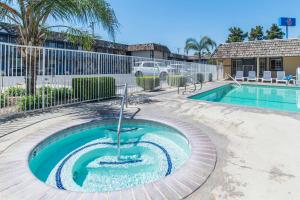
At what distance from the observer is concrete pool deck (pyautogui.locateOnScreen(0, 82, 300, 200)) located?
276 centimetres

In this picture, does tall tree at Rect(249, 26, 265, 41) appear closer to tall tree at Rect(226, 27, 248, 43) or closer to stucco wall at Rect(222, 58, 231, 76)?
tall tree at Rect(226, 27, 248, 43)

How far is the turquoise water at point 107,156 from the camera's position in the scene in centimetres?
368

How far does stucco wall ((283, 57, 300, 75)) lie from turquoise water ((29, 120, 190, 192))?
73.0ft

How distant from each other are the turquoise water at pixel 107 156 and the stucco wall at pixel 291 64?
22246 millimetres

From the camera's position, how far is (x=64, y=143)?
16.9 ft

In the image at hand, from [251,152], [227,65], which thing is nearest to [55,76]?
[251,152]

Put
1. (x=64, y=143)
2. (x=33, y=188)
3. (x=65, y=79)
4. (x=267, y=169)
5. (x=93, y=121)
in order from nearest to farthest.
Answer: (x=33, y=188), (x=267, y=169), (x=64, y=143), (x=93, y=121), (x=65, y=79)

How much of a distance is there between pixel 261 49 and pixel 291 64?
11.6 ft

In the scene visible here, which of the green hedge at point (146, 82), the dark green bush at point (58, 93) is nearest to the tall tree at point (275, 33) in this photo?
the green hedge at point (146, 82)

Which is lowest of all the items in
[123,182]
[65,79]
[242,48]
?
[123,182]

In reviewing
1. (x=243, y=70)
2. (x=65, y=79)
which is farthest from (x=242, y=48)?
(x=65, y=79)

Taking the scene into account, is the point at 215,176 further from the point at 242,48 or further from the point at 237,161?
the point at 242,48

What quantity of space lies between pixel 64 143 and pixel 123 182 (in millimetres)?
2274

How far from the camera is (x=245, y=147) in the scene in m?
4.25
